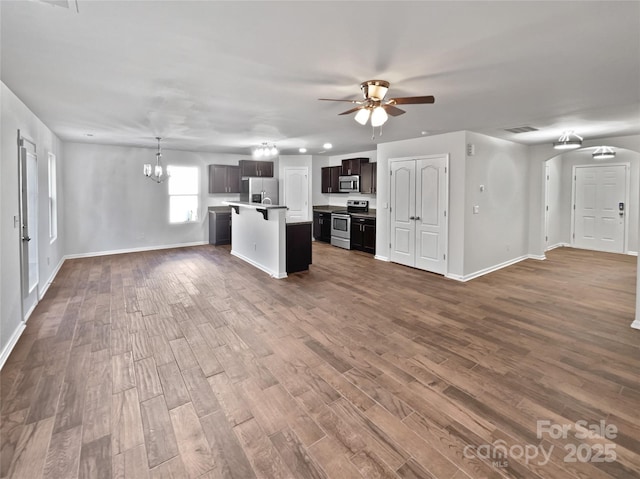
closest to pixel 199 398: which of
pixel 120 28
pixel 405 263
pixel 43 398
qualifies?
pixel 43 398

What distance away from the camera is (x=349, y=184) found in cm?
829

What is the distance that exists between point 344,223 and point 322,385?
5.92 meters

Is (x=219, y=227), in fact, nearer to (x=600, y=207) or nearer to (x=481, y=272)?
(x=481, y=272)

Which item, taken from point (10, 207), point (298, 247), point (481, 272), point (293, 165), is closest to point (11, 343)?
point (10, 207)

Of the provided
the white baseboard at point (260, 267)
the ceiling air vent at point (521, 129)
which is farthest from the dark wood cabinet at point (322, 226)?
the ceiling air vent at point (521, 129)

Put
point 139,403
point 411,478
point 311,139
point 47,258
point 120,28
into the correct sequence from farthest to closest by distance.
A: point 311,139
point 47,258
point 139,403
point 120,28
point 411,478

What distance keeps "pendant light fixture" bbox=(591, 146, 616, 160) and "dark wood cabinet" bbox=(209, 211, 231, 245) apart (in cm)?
894

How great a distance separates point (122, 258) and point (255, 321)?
481 cm

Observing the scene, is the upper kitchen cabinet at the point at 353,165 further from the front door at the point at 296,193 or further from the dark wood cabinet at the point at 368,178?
the front door at the point at 296,193

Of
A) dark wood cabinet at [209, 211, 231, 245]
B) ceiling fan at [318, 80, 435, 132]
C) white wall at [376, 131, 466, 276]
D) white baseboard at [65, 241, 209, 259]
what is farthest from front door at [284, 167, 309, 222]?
ceiling fan at [318, 80, 435, 132]

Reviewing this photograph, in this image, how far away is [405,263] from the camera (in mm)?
6297

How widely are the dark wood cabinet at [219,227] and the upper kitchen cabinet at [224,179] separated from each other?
0.68 metres

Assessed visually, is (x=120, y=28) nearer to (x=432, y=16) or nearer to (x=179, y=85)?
(x=179, y=85)

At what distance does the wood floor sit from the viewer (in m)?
1.78
